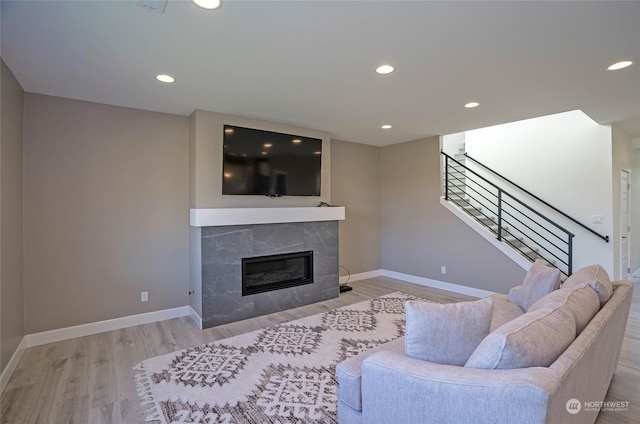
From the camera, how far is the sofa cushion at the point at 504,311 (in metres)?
2.44

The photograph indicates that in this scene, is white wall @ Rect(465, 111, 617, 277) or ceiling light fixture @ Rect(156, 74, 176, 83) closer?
ceiling light fixture @ Rect(156, 74, 176, 83)

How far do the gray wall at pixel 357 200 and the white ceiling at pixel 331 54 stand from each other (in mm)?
1883

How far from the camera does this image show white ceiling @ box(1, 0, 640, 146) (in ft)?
6.17

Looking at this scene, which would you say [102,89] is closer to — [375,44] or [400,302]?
[375,44]

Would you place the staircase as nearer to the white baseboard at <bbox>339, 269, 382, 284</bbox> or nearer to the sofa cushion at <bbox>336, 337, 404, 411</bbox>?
the white baseboard at <bbox>339, 269, 382, 284</bbox>

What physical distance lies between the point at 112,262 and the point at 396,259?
4.59 meters

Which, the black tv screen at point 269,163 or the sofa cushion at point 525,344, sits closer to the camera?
the sofa cushion at point 525,344

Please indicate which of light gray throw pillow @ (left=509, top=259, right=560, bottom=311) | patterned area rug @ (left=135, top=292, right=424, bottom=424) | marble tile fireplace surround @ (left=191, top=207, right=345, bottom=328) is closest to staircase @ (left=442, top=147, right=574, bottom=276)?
light gray throw pillow @ (left=509, top=259, right=560, bottom=311)

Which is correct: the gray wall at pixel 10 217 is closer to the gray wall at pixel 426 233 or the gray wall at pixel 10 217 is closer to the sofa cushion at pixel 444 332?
the sofa cushion at pixel 444 332

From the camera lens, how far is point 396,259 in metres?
5.96

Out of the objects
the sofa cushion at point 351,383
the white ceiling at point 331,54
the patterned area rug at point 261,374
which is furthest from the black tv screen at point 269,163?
the sofa cushion at point 351,383

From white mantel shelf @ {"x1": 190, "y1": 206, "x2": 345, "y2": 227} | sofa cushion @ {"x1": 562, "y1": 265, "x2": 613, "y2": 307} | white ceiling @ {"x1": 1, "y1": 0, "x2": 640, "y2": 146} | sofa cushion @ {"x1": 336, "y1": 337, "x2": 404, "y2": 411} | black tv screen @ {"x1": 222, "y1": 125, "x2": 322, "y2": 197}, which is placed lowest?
sofa cushion @ {"x1": 336, "y1": 337, "x2": 404, "y2": 411}

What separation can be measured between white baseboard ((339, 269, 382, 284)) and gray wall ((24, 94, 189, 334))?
2.74 m

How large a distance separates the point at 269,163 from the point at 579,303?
3.47m
